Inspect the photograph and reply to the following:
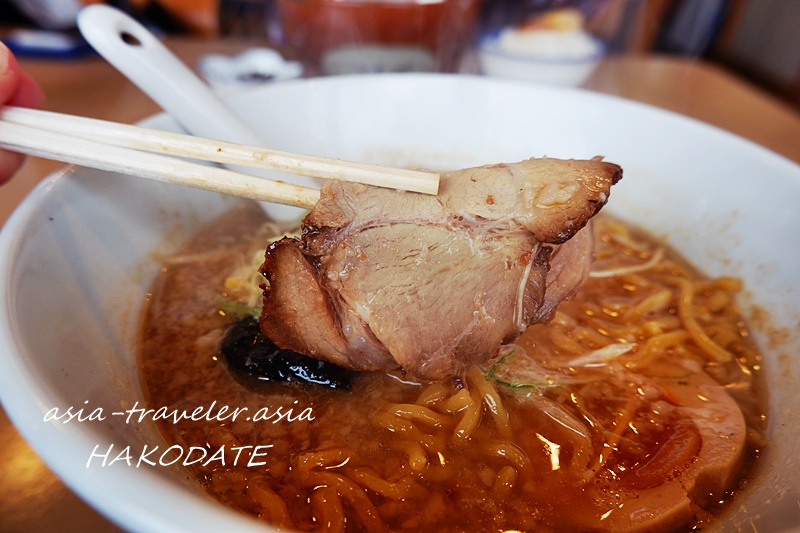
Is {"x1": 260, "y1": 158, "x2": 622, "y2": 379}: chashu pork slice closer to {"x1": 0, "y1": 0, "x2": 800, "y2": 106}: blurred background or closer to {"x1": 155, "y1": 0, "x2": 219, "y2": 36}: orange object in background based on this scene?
{"x1": 0, "y1": 0, "x2": 800, "y2": 106}: blurred background

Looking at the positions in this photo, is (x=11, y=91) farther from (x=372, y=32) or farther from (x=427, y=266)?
(x=372, y=32)

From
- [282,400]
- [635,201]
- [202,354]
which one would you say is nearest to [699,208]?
[635,201]

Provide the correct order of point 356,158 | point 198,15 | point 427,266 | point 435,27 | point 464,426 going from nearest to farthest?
A: point 427,266 < point 464,426 < point 356,158 < point 435,27 < point 198,15

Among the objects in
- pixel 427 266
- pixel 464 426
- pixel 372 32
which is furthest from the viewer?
pixel 372 32

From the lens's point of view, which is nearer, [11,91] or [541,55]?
[11,91]

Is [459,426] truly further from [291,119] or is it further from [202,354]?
[291,119]

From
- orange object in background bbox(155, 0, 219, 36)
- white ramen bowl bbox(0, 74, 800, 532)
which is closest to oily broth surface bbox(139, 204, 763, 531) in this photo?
white ramen bowl bbox(0, 74, 800, 532)

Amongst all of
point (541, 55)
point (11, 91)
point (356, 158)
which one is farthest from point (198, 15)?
point (11, 91)
